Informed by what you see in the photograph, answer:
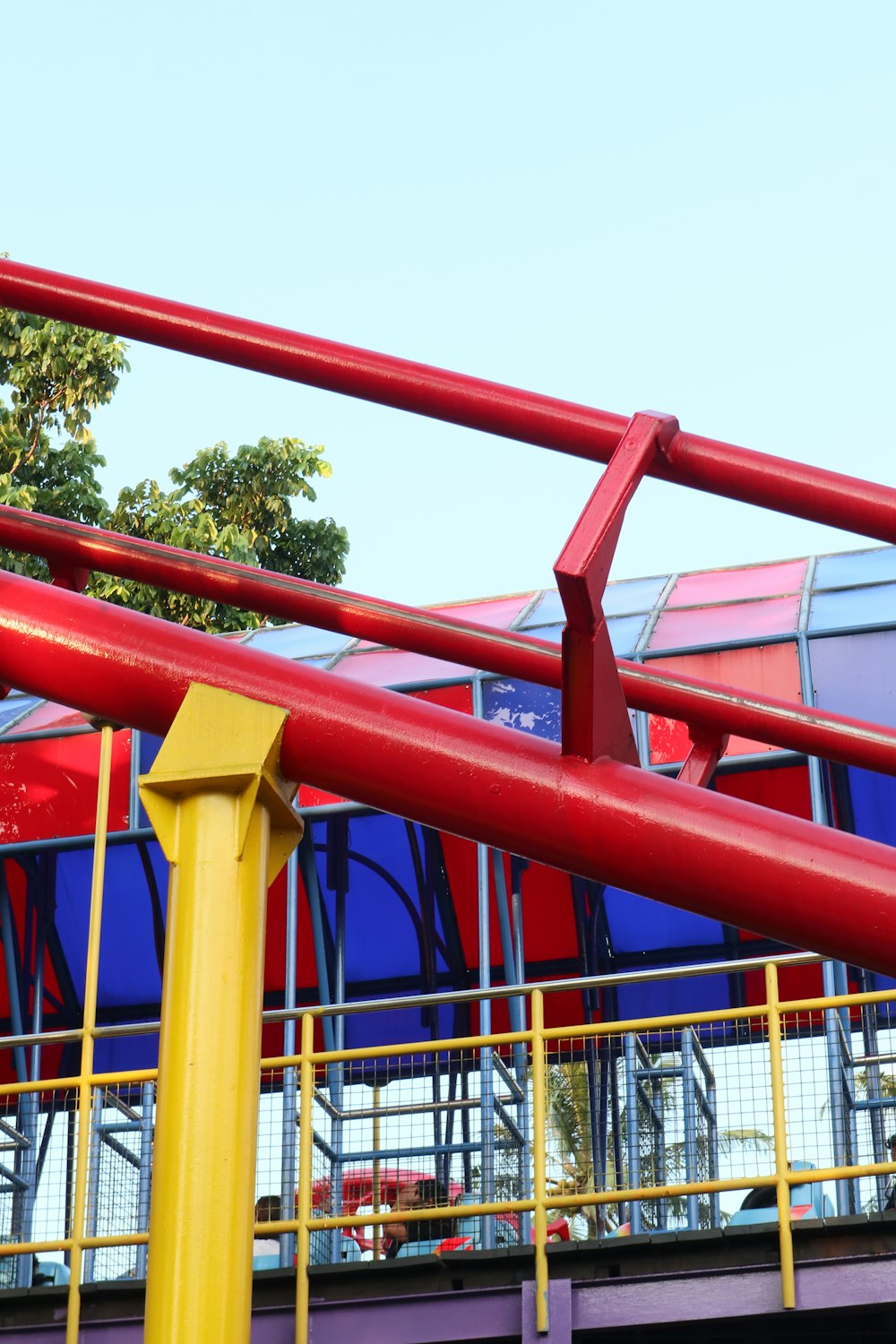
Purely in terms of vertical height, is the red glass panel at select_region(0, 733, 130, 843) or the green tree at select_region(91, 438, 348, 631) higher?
the green tree at select_region(91, 438, 348, 631)

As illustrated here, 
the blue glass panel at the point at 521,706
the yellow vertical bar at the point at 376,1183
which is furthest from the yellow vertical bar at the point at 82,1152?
the blue glass panel at the point at 521,706

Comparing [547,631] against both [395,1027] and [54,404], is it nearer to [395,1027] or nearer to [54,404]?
[395,1027]

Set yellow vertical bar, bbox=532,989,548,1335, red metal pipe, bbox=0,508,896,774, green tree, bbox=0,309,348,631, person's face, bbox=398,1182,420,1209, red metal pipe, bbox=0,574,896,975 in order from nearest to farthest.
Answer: red metal pipe, bbox=0,574,896,975 → red metal pipe, bbox=0,508,896,774 → yellow vertical bar, bbox=532,989,548,1335 → person's face, bbox=398,1182,420,1209 → green tree, bbox=0,309,348,631

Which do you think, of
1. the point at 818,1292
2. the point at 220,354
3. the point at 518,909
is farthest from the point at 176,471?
the point at 220,354

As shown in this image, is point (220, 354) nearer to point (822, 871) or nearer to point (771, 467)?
point (771, 467)

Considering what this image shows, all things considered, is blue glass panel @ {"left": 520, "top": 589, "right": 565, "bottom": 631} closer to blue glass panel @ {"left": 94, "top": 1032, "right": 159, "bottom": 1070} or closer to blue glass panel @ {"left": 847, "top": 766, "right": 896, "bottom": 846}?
blue glass panel @ {"left": 847, "top": 766, "right": 896, "bottom": 846}

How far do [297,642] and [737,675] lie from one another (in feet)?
14.9

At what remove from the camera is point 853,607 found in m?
12.2

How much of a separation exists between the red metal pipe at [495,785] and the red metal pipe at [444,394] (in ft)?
2.22

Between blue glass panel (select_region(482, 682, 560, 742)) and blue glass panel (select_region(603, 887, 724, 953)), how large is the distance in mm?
1570

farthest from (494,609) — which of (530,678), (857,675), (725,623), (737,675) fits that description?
(530,678)

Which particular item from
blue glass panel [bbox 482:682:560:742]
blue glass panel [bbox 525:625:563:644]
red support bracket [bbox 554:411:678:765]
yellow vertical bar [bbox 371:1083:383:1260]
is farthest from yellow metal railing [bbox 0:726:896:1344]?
blue glass panel [bbox 525:625:563:644]

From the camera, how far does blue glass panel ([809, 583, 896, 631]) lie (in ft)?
38.7

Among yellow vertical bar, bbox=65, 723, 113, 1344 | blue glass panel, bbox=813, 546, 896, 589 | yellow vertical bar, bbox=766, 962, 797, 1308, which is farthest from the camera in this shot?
blue glass panel, bbox=813, 546, 896, 589
